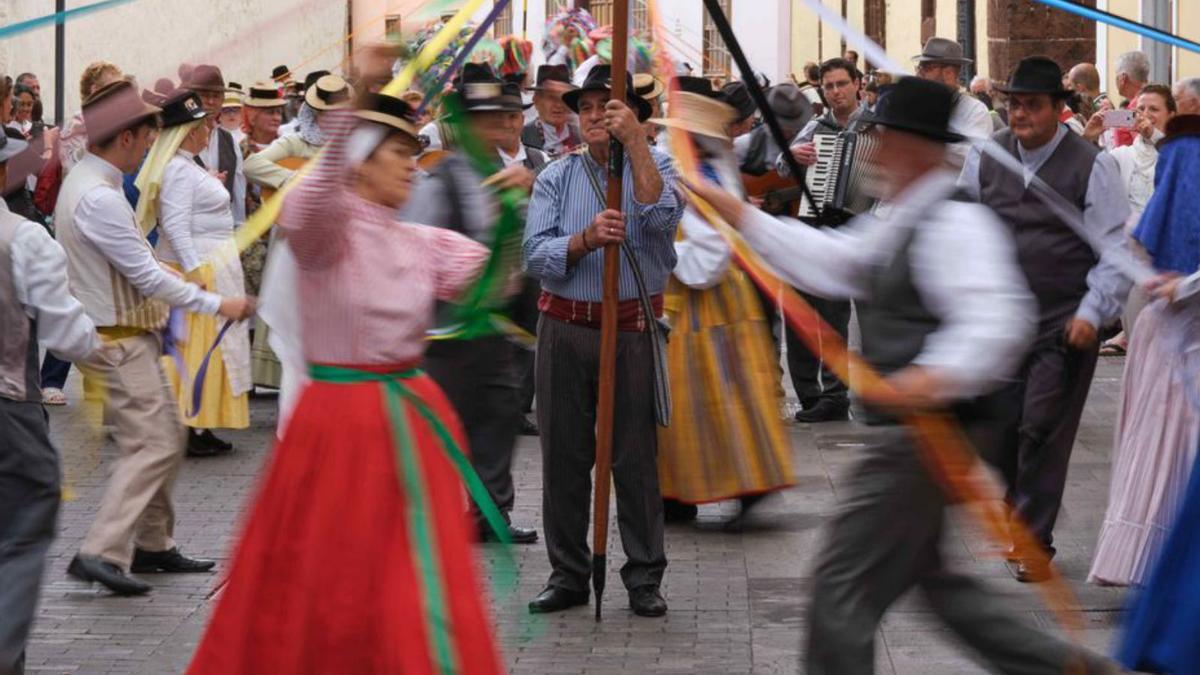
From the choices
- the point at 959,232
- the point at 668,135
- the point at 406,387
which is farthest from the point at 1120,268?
the point at 406,387

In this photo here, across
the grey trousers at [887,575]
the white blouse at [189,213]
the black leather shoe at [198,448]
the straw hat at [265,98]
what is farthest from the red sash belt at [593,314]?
the straw hat at [265,98]

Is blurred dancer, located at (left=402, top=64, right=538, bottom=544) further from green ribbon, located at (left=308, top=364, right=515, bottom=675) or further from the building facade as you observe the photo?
the building facade

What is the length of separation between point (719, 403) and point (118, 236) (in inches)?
116

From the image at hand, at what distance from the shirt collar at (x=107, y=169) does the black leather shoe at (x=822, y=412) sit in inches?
235

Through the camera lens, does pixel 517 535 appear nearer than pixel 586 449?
No

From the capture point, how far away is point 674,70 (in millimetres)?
9039

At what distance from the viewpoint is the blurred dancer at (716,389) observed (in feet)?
32.4

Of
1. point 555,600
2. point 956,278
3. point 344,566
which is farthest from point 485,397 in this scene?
point 956,278

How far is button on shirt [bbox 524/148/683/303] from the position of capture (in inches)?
318

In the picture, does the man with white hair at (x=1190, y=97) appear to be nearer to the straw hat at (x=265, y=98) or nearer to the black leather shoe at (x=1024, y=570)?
Result: the black leather shoe at (x=1024, y=570)

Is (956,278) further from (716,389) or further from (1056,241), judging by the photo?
(716,389)

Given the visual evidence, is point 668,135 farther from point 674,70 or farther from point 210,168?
point 210,168

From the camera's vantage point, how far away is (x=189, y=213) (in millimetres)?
10961

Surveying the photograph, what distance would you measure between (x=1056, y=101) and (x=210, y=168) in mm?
6508
